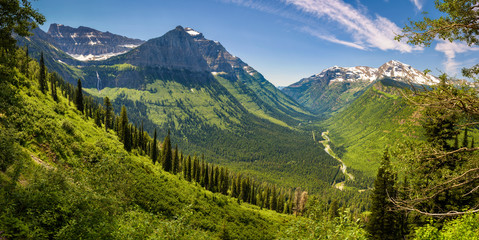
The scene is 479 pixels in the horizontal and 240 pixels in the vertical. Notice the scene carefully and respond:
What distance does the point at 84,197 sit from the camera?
15.2 m

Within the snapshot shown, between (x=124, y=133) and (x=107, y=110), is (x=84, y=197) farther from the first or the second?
(x=107, y=110)

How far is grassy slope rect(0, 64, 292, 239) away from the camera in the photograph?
12.5 metres

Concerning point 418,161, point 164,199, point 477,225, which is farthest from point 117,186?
point 477,225

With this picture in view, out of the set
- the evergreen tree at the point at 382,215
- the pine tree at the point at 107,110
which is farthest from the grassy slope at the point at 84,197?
the pine tree at the point at 107,110

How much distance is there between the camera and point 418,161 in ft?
42.3

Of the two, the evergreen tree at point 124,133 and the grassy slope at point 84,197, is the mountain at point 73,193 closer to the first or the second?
the grassy slope at point 84,197

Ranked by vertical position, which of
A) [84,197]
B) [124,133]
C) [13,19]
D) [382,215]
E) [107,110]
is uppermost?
[13,19]

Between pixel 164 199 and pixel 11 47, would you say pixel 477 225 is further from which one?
pixel 164 199

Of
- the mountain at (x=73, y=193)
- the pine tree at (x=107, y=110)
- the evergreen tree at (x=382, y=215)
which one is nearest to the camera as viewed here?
the mountain at (x=73, y=193)

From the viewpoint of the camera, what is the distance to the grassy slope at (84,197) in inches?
493

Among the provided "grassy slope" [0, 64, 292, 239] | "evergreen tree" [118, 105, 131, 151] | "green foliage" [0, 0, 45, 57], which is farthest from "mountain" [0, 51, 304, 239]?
"evergreen tree" [118, 105, 131, 151]

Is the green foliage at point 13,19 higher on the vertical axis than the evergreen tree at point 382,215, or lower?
higher

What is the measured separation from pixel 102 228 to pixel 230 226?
48243 mm

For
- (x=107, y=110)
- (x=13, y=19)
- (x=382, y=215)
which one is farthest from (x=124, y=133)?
(x=382, y=215)
